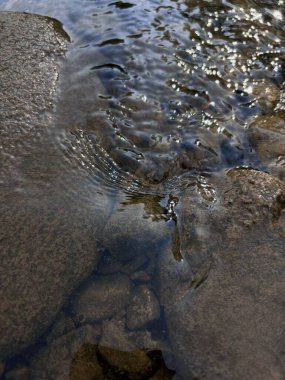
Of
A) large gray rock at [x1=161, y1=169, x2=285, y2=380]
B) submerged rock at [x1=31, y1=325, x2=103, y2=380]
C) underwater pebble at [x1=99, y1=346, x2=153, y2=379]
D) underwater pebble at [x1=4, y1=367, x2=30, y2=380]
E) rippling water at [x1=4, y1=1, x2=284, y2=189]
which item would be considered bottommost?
underwater pebble at [x1=4, y1=367, x2=30, y2=380]

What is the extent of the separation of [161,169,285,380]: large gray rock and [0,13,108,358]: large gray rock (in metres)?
0.80

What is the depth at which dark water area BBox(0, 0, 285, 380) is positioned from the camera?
3.20 m

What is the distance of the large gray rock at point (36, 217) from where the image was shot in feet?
10.6

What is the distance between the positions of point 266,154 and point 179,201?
1.11 meters

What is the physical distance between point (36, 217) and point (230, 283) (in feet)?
5.66

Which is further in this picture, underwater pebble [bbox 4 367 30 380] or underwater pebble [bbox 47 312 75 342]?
underwater pebble [bbox 47 312 75 342]

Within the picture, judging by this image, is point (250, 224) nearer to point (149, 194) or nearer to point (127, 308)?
point (149, 194)

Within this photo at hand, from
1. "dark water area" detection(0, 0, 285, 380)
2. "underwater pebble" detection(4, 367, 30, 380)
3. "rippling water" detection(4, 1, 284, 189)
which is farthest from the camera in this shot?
"rippling water" detection(4, 1, 284, 189)

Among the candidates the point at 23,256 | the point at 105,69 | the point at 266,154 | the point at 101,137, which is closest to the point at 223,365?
the point at 23,256

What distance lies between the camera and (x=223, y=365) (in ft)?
9.41

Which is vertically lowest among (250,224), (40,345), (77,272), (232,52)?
(40,345)

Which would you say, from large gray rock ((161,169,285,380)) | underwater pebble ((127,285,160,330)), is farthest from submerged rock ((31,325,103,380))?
large gray rock ((161,169,285,380))

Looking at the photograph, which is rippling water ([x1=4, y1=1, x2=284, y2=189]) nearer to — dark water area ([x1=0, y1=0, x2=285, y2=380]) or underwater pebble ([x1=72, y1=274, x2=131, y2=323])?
dark water area ([x1=0, y1=0, x2=285, y2=380])

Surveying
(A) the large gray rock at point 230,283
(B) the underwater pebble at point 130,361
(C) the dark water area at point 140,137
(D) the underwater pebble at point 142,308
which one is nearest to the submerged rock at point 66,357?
(C) the dark water area at point 140,137
